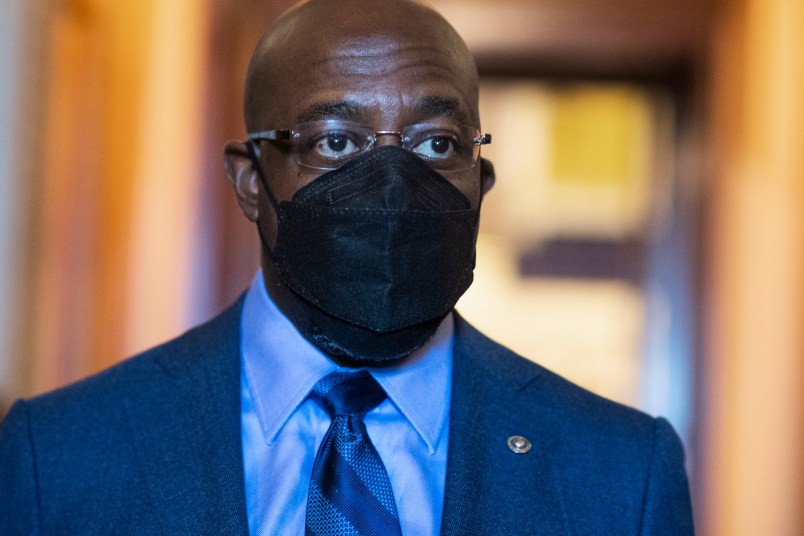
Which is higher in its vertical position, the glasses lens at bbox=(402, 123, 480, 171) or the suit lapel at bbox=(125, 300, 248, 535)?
the glasses lens at bbox=(402, 123, 480, 171)

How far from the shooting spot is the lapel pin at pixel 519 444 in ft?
5.67

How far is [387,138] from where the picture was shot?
1.71 metres

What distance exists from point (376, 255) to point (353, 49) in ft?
1.23

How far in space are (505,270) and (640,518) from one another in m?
3.53

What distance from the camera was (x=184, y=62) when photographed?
3639mm

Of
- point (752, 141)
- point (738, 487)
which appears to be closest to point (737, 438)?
point (738, 487)

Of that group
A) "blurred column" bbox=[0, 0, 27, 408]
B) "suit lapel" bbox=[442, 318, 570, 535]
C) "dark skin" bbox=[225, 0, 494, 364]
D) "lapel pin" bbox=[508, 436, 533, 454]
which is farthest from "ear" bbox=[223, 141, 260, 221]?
"blurred column" bbox=[0, 0, 27, 408]

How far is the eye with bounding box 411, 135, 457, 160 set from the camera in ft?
5.75

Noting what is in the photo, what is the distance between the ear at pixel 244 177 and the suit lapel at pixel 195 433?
222mm

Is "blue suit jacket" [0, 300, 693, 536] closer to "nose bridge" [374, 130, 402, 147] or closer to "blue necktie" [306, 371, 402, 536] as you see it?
"blue necktie" [306, 371, 402, 536]

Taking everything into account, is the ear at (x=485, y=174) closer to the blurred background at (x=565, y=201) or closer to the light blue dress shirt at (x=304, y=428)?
the light blue dress shirt at (x=304, y=428)

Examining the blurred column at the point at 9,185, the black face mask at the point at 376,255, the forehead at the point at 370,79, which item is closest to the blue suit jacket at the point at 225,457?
the black face mask at the point at 376,255

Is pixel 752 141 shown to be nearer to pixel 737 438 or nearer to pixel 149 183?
pixel 737 438

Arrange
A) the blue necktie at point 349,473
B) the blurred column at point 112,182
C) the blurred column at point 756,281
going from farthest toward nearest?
the blurred column at point 756,281 < the blurred column at point 112,182 < the blue necktie at point 349,473
